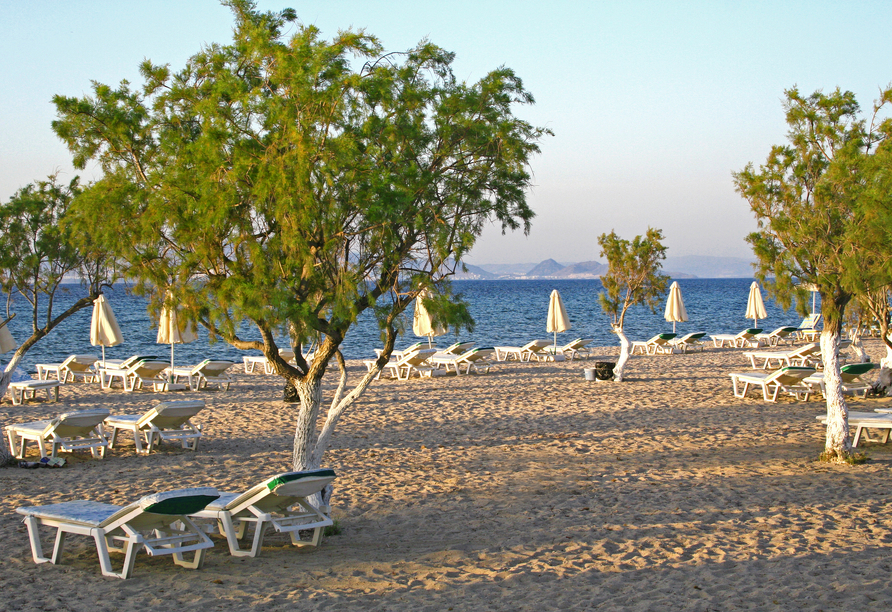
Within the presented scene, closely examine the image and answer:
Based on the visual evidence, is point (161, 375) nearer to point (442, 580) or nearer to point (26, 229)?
point (26, 229)

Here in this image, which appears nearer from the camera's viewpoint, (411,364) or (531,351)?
(411,364)

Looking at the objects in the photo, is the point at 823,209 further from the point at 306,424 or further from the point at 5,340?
the point at 5,340

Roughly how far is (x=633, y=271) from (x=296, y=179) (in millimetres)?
10364

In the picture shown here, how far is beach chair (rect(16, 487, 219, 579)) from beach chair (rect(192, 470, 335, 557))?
0.27m

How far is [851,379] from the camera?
39.4ft

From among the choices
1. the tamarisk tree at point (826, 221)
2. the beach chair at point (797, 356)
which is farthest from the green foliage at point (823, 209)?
the beach chair at point (797, 356)

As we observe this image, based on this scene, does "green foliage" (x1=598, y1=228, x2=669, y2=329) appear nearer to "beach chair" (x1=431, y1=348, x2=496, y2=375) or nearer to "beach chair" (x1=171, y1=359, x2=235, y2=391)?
"beach chair" (x1=431, y1=348, x2=496, y2=375)

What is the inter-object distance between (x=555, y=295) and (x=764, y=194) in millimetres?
10994

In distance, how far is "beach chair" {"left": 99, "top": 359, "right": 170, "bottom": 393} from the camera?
14.2 metres

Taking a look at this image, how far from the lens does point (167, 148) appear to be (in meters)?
5.28

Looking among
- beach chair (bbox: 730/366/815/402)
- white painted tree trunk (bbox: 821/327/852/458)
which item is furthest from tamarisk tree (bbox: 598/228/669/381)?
white painted tree trunk (bbox: 821/327/852/458)

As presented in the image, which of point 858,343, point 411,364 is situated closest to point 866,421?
point 858,343

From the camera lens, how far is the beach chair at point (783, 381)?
11.8 meters

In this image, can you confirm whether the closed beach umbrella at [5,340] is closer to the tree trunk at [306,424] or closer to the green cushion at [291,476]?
the tree trunk at [306,424]
